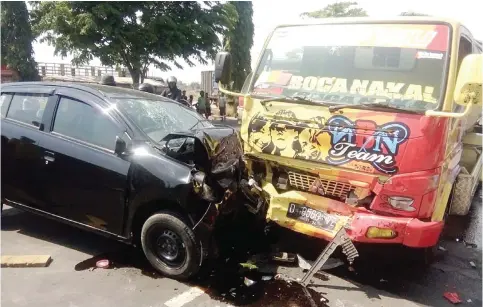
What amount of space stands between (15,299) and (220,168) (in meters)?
1.96

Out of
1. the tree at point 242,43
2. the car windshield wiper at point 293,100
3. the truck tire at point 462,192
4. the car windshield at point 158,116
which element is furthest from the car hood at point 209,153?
the tree at point 242,43

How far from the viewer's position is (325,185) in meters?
3.60

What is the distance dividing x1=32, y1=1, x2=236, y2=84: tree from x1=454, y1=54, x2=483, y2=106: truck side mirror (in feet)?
47.3

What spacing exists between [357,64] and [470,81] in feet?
3.67

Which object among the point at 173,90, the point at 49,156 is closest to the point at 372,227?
the point at 49,156

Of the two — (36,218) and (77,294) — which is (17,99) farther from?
(77,294)

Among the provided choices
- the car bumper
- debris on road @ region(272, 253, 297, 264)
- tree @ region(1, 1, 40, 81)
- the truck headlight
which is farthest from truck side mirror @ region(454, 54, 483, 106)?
tree @ region(1, 1, 40, 81)

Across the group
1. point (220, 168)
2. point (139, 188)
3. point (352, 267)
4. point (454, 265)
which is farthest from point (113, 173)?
point (454, 265)

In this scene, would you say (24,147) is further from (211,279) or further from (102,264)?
(211,279)

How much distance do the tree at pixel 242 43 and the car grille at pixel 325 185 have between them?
23.9m

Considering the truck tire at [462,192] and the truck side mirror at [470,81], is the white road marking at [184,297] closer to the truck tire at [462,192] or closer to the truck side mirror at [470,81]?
the truck side mirror at [470,81]

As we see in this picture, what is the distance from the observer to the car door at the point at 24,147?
3896 millimetres

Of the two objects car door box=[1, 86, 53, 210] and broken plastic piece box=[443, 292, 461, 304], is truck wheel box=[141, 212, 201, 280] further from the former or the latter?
broken plastic piece box=[443, 292, 461, 304]

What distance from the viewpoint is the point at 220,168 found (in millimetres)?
3357
